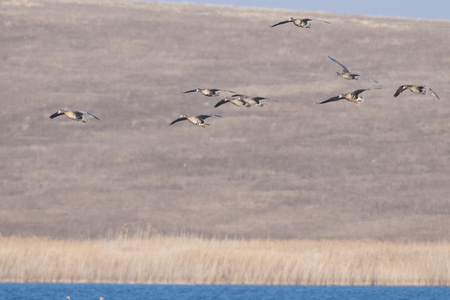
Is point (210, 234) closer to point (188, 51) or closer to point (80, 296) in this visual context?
point (80, 296)

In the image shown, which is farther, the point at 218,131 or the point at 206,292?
the point at 218,131

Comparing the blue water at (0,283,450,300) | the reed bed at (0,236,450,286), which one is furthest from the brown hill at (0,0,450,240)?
the reed bed at (0,236,450,286)

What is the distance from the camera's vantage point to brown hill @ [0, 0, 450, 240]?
48.6 m

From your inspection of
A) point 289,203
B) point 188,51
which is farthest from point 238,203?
point 188,51

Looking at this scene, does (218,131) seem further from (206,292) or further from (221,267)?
(221,267)

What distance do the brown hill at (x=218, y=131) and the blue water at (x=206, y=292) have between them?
13.8m

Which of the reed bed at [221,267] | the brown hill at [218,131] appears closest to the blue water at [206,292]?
the reed bed at [221,267]

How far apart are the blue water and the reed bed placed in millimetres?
461

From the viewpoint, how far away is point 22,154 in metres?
54.4

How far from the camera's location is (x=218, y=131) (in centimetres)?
5769

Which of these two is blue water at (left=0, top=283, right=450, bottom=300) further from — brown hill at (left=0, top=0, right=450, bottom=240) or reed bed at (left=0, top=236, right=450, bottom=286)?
brown hill at (left=0, top=0, right=450, bottom=240)

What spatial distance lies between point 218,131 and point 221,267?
92.4 ft

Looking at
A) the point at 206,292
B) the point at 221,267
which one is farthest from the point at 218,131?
the point at 221,267

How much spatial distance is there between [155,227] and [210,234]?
2556 millimetres
